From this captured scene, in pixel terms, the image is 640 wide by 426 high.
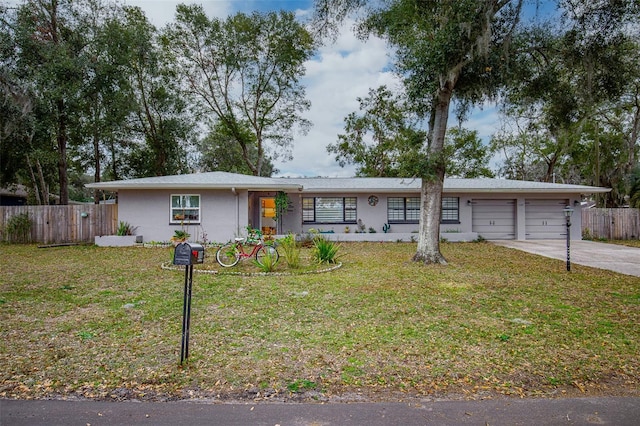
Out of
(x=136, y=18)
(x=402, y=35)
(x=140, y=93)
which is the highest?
(x=136, y=18)

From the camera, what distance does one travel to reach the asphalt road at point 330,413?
2.53 m

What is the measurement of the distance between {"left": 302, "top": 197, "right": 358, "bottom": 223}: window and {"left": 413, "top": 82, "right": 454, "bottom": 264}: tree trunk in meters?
6.73

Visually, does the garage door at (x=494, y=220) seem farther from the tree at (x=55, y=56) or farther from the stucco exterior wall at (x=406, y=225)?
the tree at (x=55, y=56)

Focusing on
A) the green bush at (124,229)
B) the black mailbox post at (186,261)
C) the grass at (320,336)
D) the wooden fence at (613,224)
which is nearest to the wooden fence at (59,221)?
the green bush at (124,229)

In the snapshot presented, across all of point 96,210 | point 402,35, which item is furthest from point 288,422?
point 96,210

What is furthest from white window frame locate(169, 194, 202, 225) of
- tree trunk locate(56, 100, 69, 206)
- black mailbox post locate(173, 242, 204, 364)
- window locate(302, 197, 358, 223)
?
black mailbox post locate(173, 242, 204, 364)

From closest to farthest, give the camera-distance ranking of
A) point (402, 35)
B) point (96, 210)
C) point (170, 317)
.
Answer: point (170, 317)
point (402, 35)
point (96, 210)

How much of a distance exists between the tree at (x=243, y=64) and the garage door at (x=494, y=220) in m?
13.3

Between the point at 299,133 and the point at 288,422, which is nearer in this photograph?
the point at 288,422

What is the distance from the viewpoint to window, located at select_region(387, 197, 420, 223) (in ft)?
54.5

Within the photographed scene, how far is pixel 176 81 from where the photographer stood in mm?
22141

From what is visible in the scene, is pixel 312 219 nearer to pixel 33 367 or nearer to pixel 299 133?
pixel 299 133

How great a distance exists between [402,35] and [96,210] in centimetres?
1372

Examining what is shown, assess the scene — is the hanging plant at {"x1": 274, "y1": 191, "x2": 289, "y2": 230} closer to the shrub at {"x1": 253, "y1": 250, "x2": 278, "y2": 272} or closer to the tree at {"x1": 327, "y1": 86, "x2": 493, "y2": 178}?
the shrub at {"x1": 253, "y1": 250, "x2": 278, "y2": 272}
